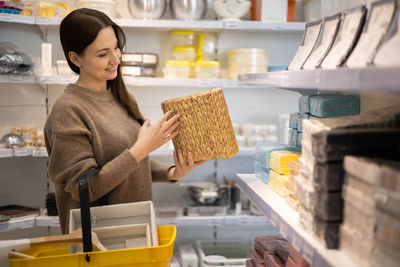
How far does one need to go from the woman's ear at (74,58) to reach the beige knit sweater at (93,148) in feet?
0.38

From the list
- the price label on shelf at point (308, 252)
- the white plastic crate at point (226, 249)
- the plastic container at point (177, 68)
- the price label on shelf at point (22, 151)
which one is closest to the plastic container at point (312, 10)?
the plastic container at point (177, 68)

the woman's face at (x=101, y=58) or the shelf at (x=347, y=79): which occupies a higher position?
the woman's face at (x=101, y=58)

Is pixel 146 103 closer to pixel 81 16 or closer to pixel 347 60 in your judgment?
pixel 81 16

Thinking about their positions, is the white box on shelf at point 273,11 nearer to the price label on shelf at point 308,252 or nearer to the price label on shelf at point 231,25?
the price label on shelf at point 231,25

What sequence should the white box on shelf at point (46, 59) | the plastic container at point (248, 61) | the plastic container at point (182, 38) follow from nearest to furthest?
the white box on shelf at point (46, 59), the plastic container at point (248, 61), the plastic container at point (182, 38)

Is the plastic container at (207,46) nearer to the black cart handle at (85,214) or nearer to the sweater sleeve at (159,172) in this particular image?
the sweater sleeve at (159,172)

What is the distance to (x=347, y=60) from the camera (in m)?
1.15

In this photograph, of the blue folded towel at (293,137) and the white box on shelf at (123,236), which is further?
the blue folded towel at (293,137)

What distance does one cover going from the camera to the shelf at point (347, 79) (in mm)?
709

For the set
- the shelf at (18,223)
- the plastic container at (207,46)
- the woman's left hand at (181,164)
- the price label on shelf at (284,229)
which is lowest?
the shelf at (18,223)

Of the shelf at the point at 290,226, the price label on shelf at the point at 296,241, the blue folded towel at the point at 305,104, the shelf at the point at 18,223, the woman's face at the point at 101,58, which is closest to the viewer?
the shelf at the point at 290,226

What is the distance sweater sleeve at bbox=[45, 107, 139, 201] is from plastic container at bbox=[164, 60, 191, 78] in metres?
1.54

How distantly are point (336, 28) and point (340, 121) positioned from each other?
43 cm

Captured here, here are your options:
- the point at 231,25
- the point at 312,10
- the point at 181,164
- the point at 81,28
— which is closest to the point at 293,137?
the point at 181,164
